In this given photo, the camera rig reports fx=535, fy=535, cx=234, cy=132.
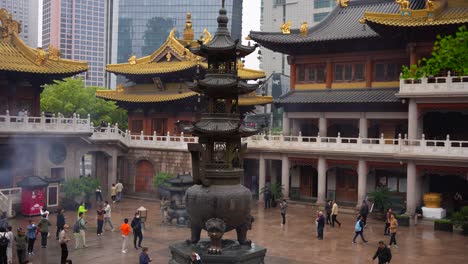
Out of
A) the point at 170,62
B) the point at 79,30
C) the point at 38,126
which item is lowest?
the point at 38,126

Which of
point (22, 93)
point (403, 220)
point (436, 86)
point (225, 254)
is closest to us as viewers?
point (225, 254)

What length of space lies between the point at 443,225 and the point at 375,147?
Answer: 21.7 feet

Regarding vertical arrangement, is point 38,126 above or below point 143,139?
above

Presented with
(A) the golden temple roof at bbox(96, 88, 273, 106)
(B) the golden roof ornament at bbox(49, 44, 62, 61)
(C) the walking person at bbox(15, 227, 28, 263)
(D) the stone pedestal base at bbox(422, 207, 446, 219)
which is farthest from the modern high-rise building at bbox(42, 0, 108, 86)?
(C) the walking person at bbox(15, 227, 28, 263)

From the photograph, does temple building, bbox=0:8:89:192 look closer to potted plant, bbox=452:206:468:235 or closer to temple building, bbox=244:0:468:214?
temple building, bbox=244:0:468:214

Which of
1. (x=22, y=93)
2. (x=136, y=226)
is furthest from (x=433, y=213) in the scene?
(x=22, y=93)

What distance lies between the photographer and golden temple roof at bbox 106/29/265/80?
1628 inches

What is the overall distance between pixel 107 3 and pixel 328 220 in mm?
108817

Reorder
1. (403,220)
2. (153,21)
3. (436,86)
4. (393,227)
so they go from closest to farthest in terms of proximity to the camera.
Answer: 1. (393,227)
2. (403,220)
3. (436,86)
4. (153,21)

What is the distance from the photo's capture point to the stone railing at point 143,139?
125 ft

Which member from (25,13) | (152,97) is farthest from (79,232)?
(25,13)

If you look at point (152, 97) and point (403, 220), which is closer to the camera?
point (403, 220)

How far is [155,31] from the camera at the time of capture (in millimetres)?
112312

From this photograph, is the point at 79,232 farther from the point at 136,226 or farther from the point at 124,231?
the point at 136,226
